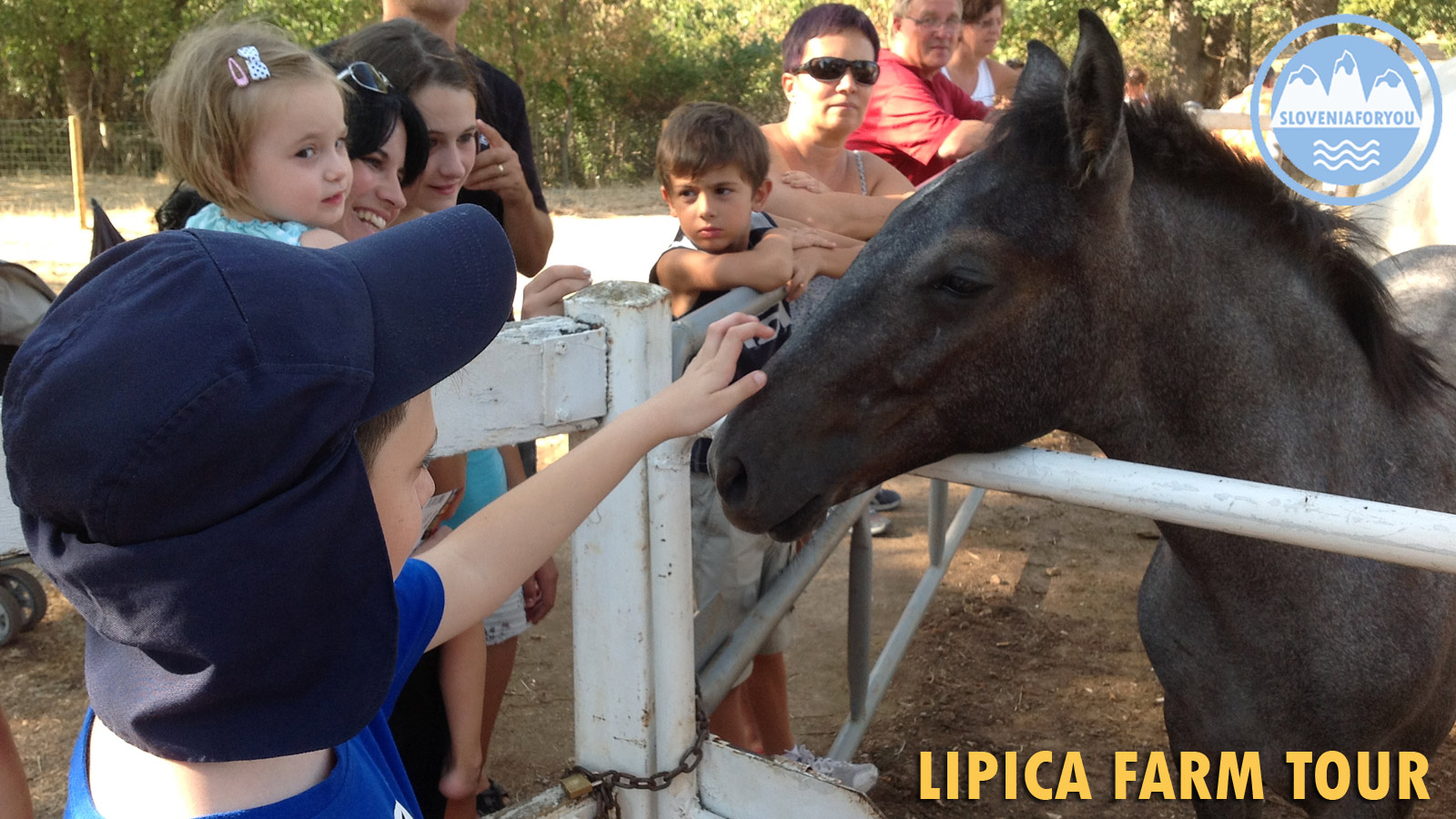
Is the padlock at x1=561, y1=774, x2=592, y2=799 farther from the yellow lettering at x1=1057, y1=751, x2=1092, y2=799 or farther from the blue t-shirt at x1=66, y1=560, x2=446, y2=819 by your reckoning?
the yellow lettering at x1=1057, y1=751, x2=1092, y2=799

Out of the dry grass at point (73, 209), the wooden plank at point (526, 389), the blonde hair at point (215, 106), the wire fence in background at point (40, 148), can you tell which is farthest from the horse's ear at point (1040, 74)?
the wire fence in background at point (40, 148)

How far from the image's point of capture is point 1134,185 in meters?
1.88

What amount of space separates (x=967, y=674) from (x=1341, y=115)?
4945 mm

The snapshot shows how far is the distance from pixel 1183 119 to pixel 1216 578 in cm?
81

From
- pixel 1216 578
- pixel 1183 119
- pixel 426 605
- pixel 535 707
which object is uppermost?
pixel 1183 119

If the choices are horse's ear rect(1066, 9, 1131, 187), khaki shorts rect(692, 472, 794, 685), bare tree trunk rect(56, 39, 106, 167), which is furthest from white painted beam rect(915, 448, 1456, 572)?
bare tree trunk rect(56, 39, 106, 167)

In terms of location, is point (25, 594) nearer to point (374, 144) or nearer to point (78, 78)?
point (374, 144)

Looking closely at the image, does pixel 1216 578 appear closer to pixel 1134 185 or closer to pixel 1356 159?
pixel 1134 185

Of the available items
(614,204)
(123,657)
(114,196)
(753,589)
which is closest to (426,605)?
(123,657)

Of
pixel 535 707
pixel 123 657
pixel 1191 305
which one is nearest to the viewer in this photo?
pixel 123 657

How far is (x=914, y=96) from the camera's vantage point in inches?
150

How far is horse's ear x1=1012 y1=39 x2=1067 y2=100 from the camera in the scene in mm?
1850

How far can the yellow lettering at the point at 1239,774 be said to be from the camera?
6.79 feet

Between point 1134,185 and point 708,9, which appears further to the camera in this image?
point 708,9
